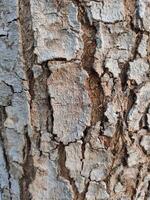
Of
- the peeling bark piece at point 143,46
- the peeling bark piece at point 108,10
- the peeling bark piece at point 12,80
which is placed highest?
the peeling bark piece at point 108,10

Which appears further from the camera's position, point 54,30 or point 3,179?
point 3,179

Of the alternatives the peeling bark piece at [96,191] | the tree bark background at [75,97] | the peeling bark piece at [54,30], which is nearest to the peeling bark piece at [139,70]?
the tree bark background at [75,97]

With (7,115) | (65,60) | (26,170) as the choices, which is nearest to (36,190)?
(26,170)

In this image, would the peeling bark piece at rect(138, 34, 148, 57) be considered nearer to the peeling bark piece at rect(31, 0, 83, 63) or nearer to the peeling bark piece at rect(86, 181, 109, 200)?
the peeling bark piece at rect(31, 0, 83, 63)

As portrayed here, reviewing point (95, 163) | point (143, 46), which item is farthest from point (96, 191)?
point (143, 46)

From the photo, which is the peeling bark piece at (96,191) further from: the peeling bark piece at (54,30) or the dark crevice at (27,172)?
the peeling bark piece at (54,30)

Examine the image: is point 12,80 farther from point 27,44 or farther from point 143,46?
point 143,46

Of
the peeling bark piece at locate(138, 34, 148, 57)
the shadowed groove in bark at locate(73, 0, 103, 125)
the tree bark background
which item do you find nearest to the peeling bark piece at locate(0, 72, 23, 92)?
the tree bark background
